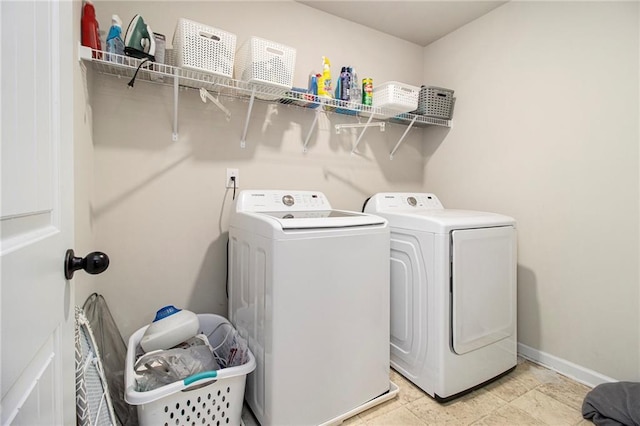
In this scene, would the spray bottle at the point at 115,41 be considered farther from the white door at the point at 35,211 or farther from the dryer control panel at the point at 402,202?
the dryer control panel at the point at 402,202

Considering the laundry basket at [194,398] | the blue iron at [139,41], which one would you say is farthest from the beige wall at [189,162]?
the laundry basket at [194,398]

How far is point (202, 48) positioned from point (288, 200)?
0.93 m

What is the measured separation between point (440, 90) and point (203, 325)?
242 centimetres

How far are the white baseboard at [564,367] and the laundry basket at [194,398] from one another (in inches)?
73.8

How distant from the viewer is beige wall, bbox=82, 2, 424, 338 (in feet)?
5.40

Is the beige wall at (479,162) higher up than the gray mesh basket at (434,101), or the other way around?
the gray mesh basket at (434,101)

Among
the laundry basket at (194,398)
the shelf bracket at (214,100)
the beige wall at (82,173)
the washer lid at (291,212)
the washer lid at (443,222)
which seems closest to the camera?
the laundry basket at (194,398)

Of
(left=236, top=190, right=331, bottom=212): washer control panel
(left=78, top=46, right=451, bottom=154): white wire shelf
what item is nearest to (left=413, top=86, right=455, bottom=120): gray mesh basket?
(left=78, top=46, right=451, bottom=154): white wire shelf

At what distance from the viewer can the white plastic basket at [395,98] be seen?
2102 millimetres

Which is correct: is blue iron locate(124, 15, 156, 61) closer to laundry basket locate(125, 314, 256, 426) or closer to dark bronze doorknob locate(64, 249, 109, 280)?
dark bronze doorknob locate(64, 249, 109, 280)

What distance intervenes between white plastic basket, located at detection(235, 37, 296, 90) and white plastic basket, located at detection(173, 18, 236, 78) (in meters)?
0.11

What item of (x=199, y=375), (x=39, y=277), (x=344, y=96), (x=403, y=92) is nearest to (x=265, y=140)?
(x=344, y=96)

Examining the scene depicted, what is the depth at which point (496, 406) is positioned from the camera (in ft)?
5.20

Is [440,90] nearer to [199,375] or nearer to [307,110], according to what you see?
[307,110]
